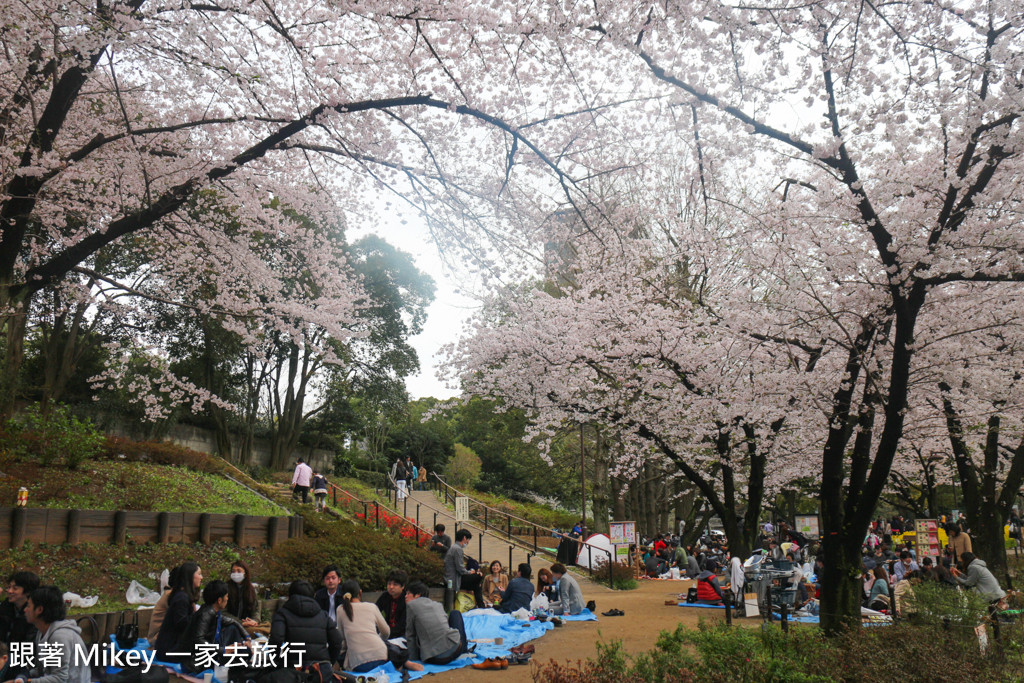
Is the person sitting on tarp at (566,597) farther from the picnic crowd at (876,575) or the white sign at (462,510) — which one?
the white sign at (462,510)

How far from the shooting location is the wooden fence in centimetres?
877

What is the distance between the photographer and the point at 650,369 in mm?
13953

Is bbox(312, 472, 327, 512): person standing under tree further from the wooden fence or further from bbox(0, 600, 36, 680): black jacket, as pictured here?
bbox(0, 600, 36, 680): black jacket

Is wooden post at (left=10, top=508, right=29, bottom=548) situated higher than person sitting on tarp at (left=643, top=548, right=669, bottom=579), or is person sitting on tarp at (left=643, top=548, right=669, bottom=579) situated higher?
wooden post at (left=10, top=508, right=29, bottom=548)

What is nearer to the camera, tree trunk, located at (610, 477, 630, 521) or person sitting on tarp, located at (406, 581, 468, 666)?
person sitting on tarp, located at (406, 581, 468, 666)

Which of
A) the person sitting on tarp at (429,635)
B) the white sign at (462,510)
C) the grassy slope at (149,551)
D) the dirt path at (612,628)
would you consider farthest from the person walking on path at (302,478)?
the person sitting on tarp at (429,635)

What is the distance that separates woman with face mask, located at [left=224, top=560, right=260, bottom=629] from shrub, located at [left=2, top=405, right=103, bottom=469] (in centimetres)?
734

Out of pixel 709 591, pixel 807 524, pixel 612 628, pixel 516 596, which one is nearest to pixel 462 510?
pixel 807 524

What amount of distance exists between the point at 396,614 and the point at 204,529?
5.02m

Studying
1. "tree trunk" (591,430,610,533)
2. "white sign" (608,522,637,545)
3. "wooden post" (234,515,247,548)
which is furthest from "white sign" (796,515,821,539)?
"wooden post" (234,515,247,548)

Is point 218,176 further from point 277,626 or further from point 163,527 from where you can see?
point 163,527

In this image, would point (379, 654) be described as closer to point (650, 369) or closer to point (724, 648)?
point (724, 648)

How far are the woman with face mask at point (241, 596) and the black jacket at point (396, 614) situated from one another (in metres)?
1.42

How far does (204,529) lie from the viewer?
11.1 m
